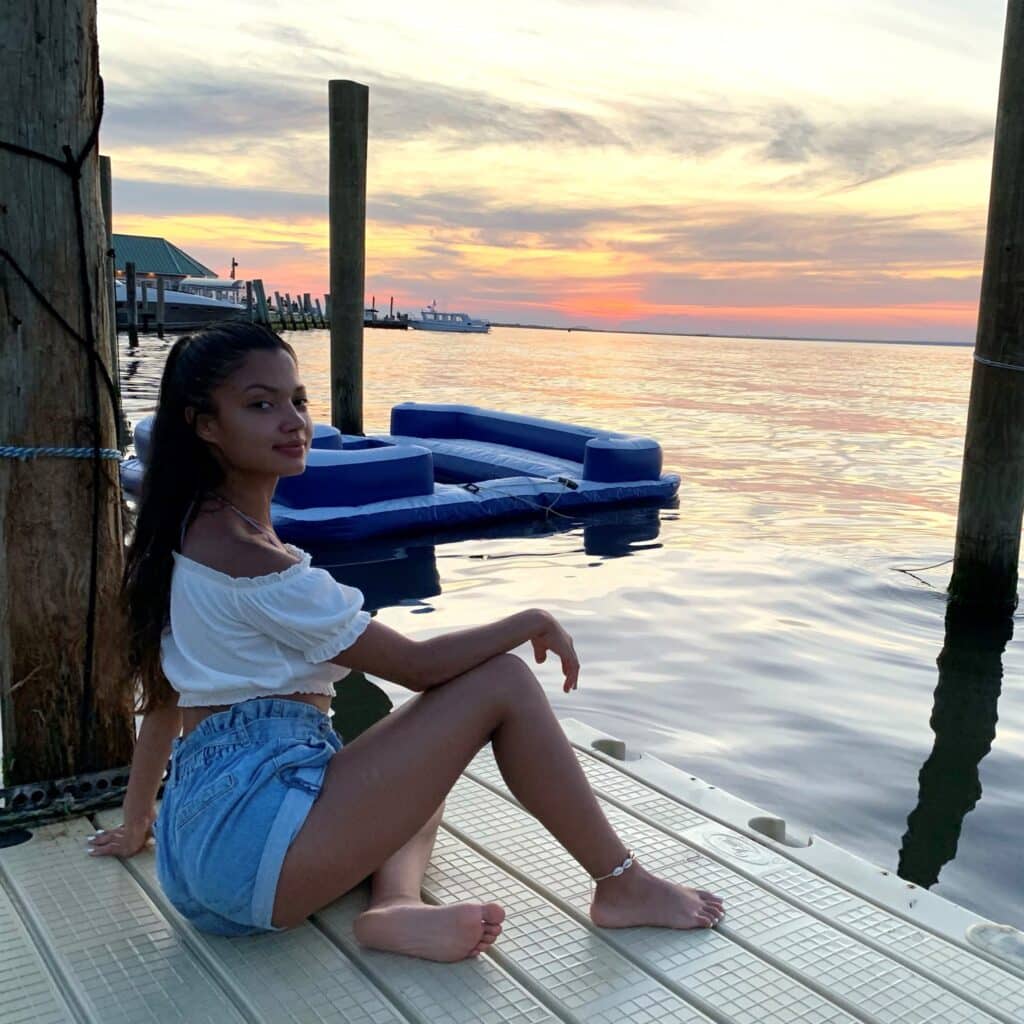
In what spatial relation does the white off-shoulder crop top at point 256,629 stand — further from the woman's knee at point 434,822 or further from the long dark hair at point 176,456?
the woman's knee at point 434,822

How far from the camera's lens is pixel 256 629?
2.07m

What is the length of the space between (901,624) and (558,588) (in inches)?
80.3

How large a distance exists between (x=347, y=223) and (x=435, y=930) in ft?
A: 30.5

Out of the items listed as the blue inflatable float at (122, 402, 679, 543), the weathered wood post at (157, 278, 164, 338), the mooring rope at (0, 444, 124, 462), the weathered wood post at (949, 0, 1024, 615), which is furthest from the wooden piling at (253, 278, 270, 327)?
the mooring rope at (0, 444, 124, 462)

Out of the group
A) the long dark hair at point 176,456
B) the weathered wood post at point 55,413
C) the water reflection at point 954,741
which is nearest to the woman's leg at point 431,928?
the long dark hair at point 176,456

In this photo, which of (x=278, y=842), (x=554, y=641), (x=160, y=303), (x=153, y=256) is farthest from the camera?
(x=153, y=256)

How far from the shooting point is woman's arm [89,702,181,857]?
250 centimetres

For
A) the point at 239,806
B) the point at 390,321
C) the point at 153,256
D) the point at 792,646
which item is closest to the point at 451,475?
the point at 792,646

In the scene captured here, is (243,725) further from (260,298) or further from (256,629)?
(260,298)

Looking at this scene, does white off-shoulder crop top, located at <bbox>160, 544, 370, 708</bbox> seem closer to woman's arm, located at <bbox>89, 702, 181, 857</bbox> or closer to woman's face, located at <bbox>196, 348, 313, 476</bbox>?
woman's face, located at <bbox>196, 348, 313, 476</bbox>

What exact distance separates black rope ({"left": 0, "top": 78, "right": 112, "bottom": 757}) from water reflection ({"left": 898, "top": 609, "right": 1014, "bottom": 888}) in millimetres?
2596

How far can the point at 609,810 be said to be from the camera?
9.71ft

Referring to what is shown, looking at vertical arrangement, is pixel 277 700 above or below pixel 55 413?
below

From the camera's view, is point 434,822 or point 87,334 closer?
point 434,822
